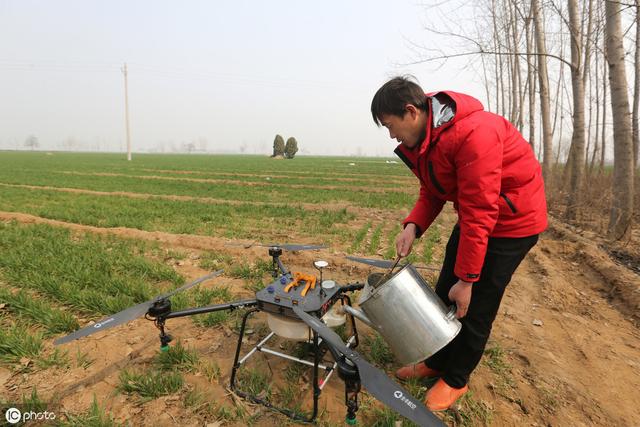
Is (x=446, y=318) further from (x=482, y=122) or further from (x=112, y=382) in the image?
(x=112, y=382)

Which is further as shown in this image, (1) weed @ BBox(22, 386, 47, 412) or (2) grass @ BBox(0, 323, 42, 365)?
(2) grass @ BBox(0, 323, 42, 365)

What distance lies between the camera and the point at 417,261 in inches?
205

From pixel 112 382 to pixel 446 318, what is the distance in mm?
2529

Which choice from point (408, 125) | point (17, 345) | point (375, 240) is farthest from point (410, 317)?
point (375, 240)

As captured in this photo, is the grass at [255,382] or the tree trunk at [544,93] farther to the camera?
the tree trunk at [544,93]

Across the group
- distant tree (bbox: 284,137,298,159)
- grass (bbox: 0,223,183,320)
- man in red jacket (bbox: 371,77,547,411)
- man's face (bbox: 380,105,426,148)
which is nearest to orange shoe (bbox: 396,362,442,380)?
man in red jacket (bbox: 371,77,547,411)

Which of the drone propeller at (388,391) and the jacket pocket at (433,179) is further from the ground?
the jacket pocket at (433,179)

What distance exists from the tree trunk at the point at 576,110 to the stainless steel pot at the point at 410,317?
8707mm

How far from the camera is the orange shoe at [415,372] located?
2.60 meters

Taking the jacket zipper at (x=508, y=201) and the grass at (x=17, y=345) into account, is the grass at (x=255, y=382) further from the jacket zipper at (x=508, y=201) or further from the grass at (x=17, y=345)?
the jacket zipper at (x=508, y=201)

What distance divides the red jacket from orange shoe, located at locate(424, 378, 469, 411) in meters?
0.99

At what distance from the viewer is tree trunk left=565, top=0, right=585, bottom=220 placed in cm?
785

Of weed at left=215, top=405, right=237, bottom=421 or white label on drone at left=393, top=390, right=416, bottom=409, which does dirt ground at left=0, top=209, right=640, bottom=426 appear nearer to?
weed at left=215, top=405, right=237, bottom=421

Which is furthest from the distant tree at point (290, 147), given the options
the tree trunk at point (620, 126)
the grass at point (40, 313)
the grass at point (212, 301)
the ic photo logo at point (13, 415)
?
the ic photo logo at point (13, 415)
